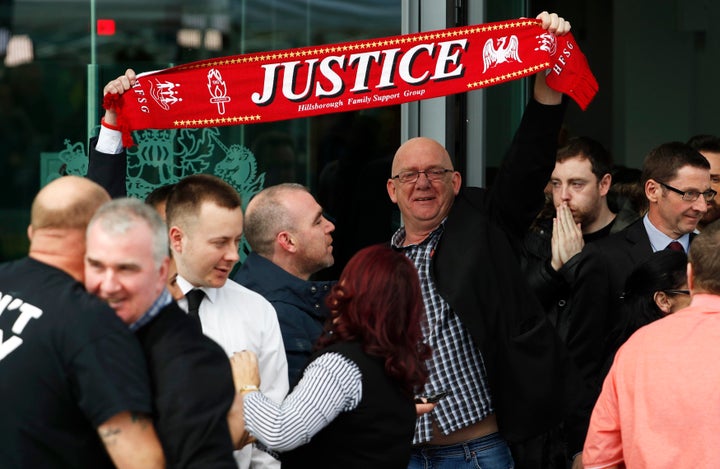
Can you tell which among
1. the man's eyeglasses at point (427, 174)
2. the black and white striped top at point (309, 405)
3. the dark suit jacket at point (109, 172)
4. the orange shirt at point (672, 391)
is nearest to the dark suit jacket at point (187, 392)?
the black and white striped top at point (309, 405)

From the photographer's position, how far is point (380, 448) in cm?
373

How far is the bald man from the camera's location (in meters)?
2.97

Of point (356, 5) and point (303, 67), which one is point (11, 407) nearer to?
point (303, 67)

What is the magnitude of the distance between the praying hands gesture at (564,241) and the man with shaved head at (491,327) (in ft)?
2.17

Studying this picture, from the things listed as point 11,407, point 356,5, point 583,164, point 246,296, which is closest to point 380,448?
point 246,296

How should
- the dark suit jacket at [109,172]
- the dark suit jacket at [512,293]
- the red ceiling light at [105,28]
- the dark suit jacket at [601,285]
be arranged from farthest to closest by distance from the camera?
the red ceiling light at [105,28] → the dark suit jacket at [601,285] → the dark suit jacket at [109,172] → the dark suit jacket at [512,293]

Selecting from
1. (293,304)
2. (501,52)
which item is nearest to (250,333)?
(293,304)

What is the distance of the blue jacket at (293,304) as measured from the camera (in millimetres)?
4617

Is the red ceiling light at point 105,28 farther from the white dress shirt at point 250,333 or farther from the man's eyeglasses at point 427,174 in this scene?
the white dress shirt at point 250,333

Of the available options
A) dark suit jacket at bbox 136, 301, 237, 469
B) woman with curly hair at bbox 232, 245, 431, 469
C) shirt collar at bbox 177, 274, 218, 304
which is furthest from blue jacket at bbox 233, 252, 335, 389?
dark suit jacket at bbox 136, 301, 237, 469

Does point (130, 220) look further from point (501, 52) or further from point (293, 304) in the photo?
point (501, 52)

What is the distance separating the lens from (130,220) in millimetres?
3123

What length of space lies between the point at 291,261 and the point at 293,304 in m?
0.28

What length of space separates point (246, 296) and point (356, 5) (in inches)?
108
